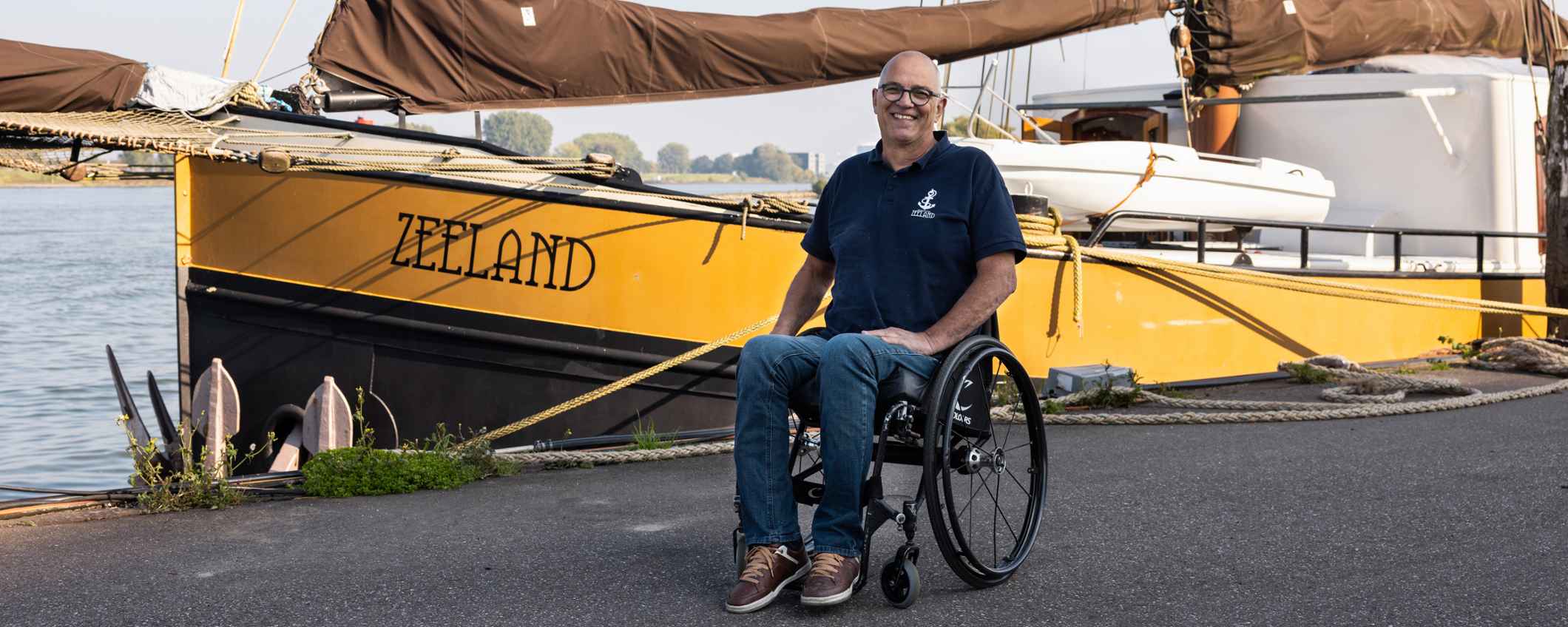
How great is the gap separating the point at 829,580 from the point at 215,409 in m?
4.17

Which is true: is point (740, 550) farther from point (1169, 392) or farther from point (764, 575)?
point (1169, 392)

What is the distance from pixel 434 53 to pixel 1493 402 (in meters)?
6.05

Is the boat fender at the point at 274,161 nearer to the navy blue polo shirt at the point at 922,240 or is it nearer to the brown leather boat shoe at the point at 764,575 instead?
the navy blue polo shirt at the point at 922,240

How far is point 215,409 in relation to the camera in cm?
681

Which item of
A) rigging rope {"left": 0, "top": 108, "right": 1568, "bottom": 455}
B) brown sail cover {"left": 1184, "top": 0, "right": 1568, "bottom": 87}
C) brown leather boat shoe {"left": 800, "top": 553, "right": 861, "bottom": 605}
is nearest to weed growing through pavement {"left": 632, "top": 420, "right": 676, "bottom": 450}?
rigging rope {"left": 0, "top": 108, "right": 1568, "bottom": 455}

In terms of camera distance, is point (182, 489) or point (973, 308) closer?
point (973, 308)

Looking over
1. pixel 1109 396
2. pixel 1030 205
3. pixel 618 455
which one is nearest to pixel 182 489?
pixel 618 455

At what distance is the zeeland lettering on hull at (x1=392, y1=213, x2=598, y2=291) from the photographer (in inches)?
275

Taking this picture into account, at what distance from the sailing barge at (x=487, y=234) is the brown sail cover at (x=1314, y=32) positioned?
2.58 meters

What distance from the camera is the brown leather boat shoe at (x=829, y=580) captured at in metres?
3.68

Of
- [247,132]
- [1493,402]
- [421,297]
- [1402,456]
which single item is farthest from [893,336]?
[1493,402]

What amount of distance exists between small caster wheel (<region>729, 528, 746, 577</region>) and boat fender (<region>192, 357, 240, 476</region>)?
371cm

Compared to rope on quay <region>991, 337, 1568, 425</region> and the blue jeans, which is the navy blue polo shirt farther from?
rope on quay <region>991, 337, 1568, 425</region>

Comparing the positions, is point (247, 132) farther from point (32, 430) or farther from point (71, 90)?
point (32, 430)
